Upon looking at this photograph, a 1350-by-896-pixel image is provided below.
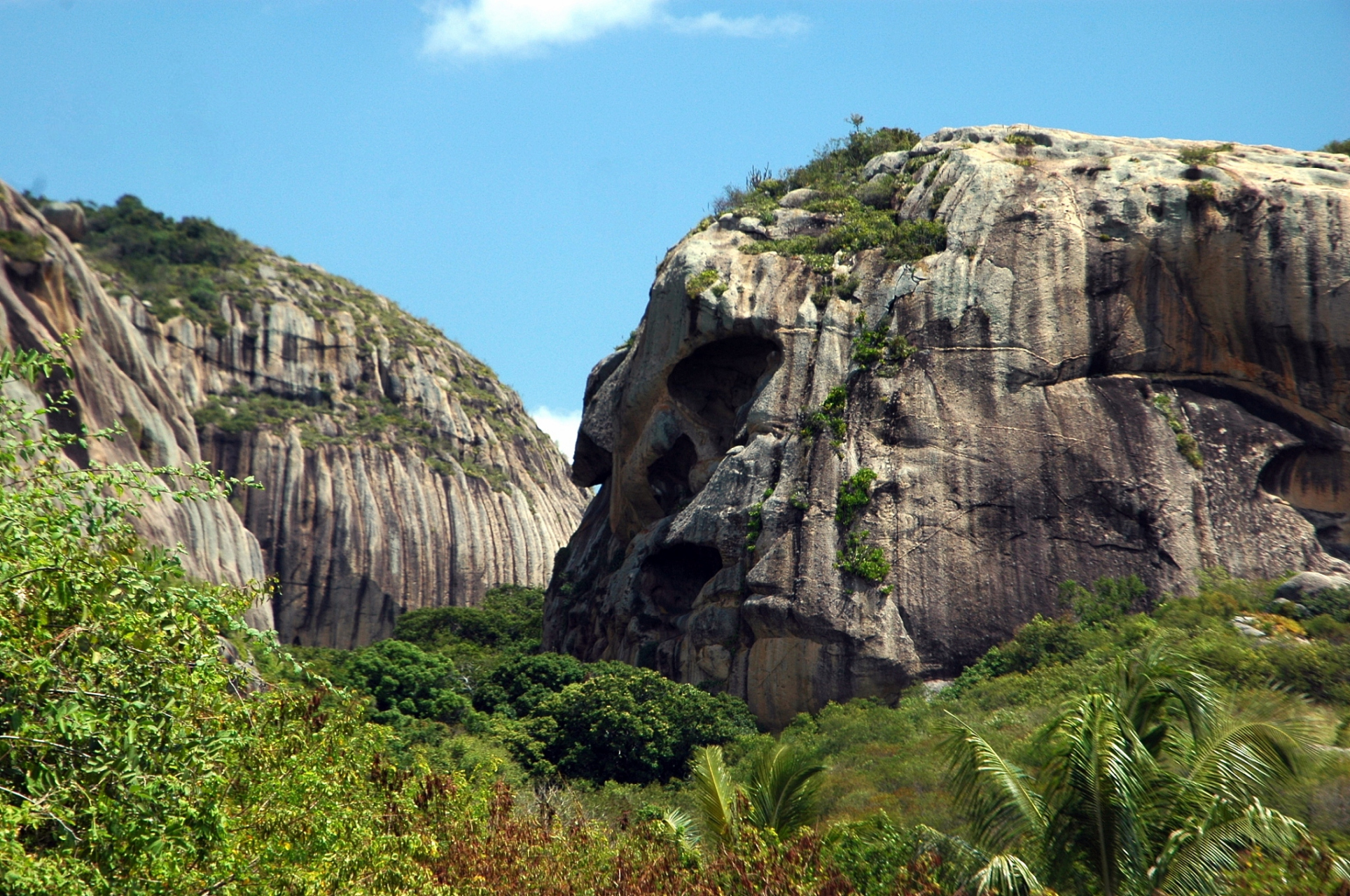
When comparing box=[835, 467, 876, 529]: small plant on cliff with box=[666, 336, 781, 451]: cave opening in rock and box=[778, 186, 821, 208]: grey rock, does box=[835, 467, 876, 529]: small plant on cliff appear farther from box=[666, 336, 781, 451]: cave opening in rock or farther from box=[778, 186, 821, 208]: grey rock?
box=[778, 186, 821, 208]: grey rock

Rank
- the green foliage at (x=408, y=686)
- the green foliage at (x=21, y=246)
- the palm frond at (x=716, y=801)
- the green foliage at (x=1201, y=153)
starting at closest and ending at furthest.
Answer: the palm frond at (x=716, y=801), the green foliage at (x=408, y=686), the green foliage at (x=21, y=246), the green foliage at (x=1201, y=153)

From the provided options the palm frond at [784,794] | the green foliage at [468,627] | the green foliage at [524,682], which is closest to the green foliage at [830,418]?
the green foliage at [524,682]

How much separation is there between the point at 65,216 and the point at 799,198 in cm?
3563

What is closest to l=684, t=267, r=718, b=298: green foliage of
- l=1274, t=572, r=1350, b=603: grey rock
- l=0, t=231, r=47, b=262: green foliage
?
l=1274, t=572, r=1350, b=603: grey rock

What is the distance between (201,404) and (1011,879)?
6668cm

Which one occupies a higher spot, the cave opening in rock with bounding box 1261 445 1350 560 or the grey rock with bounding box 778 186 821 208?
the grey rock with bounding box 778 186 821 208

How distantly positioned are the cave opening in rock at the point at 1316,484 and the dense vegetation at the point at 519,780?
7075 millimetres

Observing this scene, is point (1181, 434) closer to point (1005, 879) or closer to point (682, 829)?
point (682, 829)

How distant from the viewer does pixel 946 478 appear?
113ft

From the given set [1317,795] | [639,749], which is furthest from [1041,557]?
[1317,795]

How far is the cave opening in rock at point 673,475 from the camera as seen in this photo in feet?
139

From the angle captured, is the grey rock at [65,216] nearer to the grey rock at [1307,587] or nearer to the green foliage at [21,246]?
the green foliage at [21,246]

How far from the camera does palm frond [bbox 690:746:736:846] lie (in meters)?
16.9

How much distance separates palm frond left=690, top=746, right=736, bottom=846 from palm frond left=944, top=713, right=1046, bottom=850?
3480 millimetres
